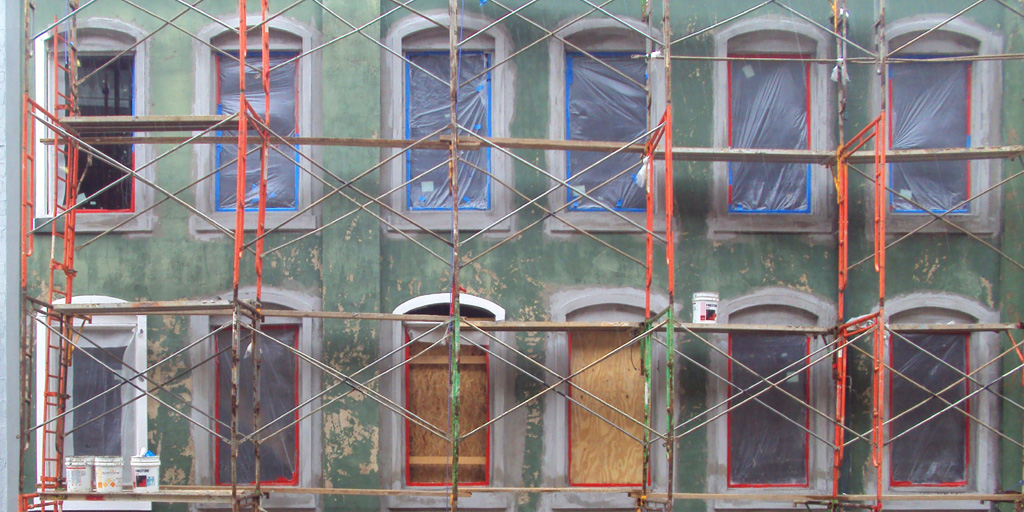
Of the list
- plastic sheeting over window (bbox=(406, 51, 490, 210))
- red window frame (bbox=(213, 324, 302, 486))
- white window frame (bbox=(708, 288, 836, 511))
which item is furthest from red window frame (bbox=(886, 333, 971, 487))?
red window frame (bbox=(213, 324, 302, 486))

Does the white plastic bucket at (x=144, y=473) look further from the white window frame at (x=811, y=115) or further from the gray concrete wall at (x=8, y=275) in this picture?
the white window frame at (x=811, y=115)

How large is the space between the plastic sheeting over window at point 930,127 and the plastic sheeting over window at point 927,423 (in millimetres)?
1621

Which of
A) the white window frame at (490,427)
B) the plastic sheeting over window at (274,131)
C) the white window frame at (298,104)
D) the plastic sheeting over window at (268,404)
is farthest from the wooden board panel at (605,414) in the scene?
the plastic sheeting over window at (274,131)

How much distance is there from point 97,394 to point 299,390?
2269 millimetres

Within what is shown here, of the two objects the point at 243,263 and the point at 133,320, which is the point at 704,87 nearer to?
the point at 243,263

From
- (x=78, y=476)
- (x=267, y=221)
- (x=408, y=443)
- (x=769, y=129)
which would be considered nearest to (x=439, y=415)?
(x=408, y=443)

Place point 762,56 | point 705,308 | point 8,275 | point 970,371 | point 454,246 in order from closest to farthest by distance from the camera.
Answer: point 454,246 → point 8,275 → point 705,308 → point 970,371 → point 762,56

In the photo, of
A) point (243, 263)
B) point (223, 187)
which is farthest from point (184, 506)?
point (223, 187)

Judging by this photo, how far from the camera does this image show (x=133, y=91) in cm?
1009

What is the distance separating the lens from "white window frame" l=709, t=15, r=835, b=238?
9.91 meters

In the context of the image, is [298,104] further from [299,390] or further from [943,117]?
[943,117]

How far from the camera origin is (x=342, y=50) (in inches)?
390

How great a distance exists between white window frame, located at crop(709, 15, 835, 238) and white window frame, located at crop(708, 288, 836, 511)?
2.58ft

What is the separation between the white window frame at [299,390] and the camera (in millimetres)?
9547
